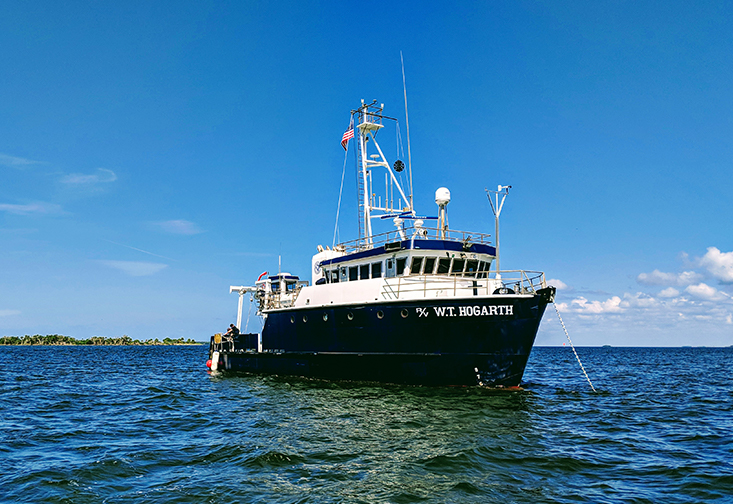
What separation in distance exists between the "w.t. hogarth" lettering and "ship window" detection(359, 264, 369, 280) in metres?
4.48

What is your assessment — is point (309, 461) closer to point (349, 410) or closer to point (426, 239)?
point (349, 410)

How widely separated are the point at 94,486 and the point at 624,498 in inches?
351

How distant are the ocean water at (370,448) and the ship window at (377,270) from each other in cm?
471

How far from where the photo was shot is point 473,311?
17484 millimetres

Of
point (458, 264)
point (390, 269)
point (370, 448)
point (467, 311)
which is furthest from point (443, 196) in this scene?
point (370, 448)

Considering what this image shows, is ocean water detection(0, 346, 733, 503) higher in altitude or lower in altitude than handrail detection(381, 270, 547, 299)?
lower

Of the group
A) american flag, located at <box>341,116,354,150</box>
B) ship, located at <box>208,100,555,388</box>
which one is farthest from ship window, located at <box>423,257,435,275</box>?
american flag, located at <box>341,116,354,150</box>

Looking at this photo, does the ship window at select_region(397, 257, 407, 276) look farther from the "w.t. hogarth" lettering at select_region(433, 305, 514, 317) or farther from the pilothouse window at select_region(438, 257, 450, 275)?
the "w.t. hogarth" lettering at select_region(433, 305, 514, 317)

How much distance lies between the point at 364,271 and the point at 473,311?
5.91 meters

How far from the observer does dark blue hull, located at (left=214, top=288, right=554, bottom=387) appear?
1730cm

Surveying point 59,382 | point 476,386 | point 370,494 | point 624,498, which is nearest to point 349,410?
point 476,386

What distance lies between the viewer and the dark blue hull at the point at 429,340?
681 inches

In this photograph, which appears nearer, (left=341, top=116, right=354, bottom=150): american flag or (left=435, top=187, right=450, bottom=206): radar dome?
(left=435, top=187, right=450, bottom=206): radar dome

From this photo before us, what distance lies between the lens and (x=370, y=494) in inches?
316
